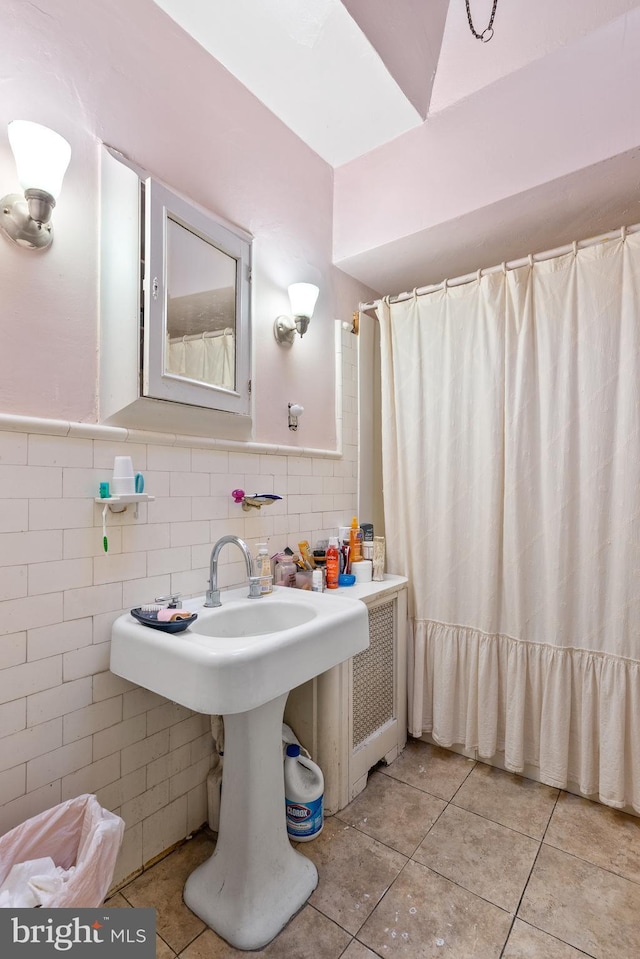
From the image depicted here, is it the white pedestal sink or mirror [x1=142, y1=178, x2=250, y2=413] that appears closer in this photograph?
the white pedestal sink

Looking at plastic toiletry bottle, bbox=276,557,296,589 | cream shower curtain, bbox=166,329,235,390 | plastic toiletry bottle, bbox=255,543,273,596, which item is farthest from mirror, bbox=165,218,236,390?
plastic toiletry bottle, bbox=276,557,296,589

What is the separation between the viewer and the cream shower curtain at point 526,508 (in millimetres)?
1592

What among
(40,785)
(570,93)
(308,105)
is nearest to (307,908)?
(40,785)

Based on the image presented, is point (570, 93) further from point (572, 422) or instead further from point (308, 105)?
point (572, 422)

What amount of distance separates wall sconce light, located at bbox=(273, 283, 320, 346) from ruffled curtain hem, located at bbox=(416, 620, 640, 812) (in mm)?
1369

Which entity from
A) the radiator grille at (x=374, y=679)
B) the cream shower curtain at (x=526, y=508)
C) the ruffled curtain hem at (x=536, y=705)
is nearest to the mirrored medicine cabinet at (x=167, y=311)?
the cream shower curtain at (x=526, y=508)

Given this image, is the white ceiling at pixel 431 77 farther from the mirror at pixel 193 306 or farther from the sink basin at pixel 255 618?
the sink basin at pixel 255 618

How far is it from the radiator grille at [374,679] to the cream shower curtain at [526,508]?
17 centimetres

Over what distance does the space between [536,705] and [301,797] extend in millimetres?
975

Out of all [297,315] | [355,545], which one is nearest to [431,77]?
[297,315]

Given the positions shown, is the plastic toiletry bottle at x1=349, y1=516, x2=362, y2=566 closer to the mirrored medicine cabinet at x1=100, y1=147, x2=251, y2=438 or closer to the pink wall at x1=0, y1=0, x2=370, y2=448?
the pink wall at x1=0, y1=0, x2=370, y2=448

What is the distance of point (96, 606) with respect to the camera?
1217 millimetres

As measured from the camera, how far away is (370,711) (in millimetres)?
1810

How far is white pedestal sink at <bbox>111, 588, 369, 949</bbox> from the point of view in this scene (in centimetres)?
99
